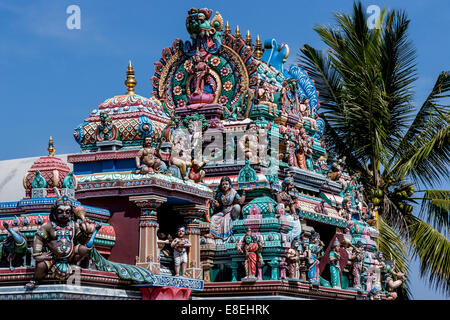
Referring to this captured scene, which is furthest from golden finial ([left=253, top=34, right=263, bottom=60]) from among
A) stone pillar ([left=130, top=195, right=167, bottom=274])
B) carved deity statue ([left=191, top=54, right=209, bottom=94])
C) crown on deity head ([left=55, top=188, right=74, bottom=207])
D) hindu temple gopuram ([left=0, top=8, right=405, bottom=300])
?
crown on deity head ([left=55, top=188, right=74, bottom=207])

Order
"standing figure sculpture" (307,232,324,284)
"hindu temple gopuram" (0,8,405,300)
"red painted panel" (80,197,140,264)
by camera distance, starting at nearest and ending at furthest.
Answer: "hindu temple gopuram" (0,8,405,300) → "red painted panel" (80,197,140,264) → "standing figure sculpture" (307,232,324,284)

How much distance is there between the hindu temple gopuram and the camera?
21078 mm

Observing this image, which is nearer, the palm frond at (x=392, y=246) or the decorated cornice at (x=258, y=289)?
the decorated cornice at (x=258, y=289)

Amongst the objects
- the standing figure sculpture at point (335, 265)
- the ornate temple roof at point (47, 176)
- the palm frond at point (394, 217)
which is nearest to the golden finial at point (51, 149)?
the ornate temple roof at point (47, 176)

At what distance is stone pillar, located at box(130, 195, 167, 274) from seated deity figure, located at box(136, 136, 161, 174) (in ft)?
2.05

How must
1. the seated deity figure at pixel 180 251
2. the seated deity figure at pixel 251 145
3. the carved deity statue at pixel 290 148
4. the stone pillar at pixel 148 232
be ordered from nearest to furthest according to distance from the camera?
the stone pillar at pixel 148 232 < the seated deity figure at pixel 180 251 < the seated deity figure at pixel 251 145 < the carved deity statue at pixel 290 148

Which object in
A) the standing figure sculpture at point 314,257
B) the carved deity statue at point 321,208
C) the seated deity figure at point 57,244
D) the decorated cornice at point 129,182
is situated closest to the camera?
the seated deity figure at point 57,244

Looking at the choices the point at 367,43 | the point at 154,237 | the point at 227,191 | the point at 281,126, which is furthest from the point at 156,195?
the point at 367,43

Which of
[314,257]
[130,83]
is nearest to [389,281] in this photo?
[314,257]

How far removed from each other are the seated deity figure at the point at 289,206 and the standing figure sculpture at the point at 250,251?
1.13m

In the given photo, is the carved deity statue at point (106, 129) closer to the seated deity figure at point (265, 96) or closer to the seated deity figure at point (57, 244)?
the seated deity figure at point (57, 244)

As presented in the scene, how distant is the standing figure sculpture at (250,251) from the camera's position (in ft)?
83.0

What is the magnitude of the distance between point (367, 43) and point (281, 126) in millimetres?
7451

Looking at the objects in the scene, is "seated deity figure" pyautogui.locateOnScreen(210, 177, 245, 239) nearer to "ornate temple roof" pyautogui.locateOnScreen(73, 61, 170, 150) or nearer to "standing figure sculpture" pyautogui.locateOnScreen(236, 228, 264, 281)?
"standing figure sculpture" pyautogui.locateOnScreen(236, 228, 264, 281)
